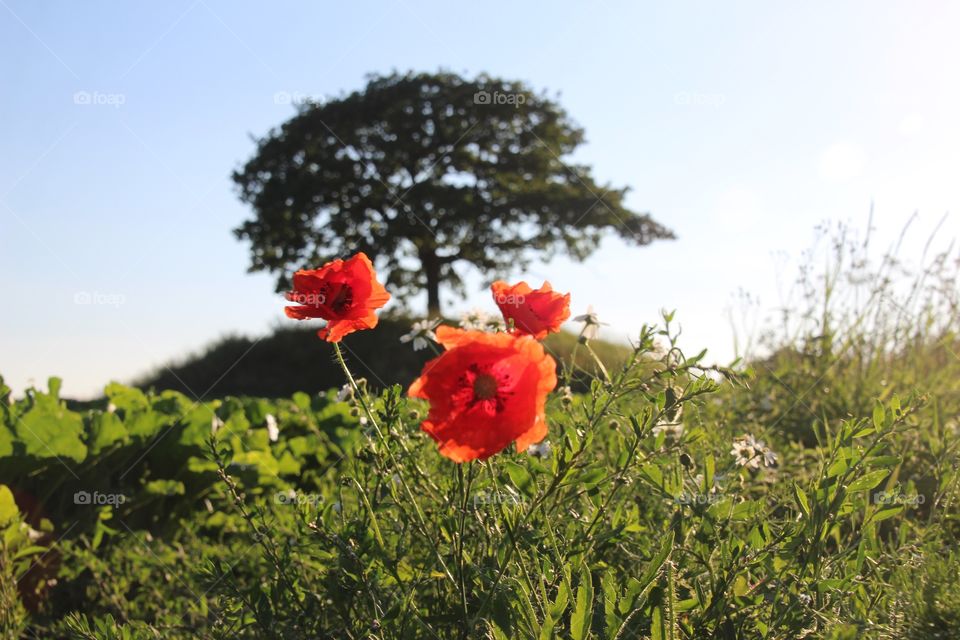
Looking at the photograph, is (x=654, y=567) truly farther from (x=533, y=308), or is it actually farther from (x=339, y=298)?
(x=339, y=298)

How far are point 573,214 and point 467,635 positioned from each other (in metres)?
16.7

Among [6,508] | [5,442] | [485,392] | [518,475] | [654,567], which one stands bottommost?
[6,508]

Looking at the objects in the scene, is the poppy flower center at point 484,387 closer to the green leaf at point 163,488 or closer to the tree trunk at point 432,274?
the green leaf at point 163,488

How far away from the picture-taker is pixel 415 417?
229cm

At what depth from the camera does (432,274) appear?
1812 centimetres

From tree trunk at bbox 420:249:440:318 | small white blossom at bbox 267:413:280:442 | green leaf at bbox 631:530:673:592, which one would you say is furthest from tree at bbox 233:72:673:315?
green leaf at bbox 631:530:673:592

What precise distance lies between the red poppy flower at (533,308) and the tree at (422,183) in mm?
15499

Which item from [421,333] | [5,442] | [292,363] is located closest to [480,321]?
[421,333]

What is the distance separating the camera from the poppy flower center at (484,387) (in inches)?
56.0

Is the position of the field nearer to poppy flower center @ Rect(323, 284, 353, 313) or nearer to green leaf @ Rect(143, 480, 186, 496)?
→ poppy flower center @ Rect(323, 284, 353, 313)

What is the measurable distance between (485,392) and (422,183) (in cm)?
1643

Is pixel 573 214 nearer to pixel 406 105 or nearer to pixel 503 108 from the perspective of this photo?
pixel 503 108

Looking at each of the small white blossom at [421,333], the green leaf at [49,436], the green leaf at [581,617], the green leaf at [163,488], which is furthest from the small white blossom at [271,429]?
the green leaf at [581,617]

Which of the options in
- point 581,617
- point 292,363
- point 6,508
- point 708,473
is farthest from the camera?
point 292,363
